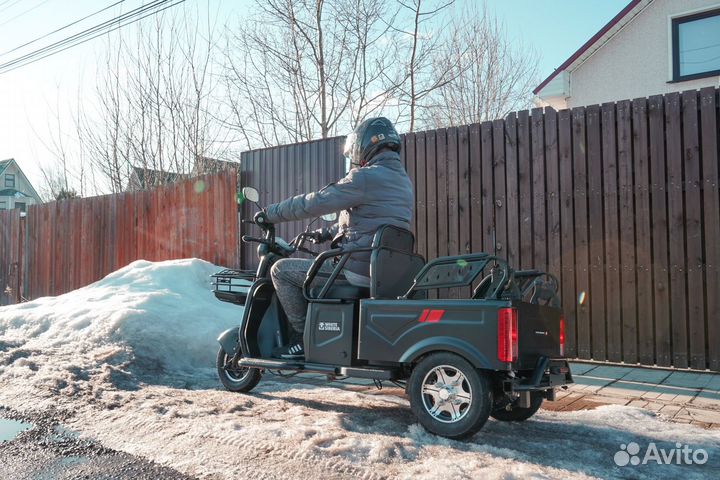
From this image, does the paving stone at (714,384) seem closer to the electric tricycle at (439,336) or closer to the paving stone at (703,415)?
the paving stone at (703,415)

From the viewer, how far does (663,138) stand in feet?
20.7

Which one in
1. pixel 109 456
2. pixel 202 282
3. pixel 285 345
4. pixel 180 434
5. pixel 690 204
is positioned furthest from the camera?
pixel 202 282

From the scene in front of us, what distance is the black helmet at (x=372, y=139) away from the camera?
462cm

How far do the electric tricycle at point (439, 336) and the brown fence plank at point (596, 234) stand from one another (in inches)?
93.1

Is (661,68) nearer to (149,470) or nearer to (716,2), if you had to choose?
(716,2)

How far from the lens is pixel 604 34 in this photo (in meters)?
14.0

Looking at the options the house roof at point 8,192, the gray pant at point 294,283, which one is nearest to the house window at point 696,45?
the gray pant at point 294,283

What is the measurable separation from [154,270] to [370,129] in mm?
5919

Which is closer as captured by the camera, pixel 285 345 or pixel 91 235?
pixel 285 345

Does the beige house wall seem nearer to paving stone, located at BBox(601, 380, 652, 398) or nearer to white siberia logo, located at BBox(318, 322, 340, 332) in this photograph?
paving stone, located at BBox(601, 380, 652, 398)

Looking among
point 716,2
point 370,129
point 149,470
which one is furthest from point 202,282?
point 716,2

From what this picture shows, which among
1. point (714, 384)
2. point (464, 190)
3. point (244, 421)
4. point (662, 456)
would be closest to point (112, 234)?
point (464, 190)

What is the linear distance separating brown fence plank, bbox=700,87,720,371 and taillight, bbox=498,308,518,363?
3456 millimetres

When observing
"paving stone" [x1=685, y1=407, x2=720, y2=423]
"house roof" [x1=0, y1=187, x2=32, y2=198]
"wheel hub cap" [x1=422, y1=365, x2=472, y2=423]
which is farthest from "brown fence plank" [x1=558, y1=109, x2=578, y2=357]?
"house roof" [x1=0, y1=187, x2=32, y2=198]
